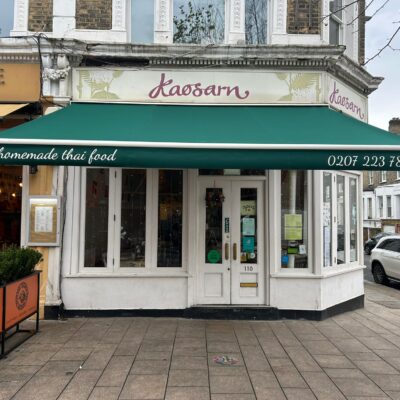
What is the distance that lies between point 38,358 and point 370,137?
5360 millimetres

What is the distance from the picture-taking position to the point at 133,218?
7.32 m

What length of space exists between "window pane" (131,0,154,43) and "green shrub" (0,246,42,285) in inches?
173

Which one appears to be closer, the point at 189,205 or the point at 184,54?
the point at 184,54

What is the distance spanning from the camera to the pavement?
4.25 meters

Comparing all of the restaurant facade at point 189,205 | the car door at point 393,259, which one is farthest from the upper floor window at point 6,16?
the car door at point 393,259

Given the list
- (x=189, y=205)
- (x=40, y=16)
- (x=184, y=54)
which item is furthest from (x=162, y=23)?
(x=189, y=205)

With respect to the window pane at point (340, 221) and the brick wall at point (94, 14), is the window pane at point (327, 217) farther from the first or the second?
the brick wall at point (94, 14)

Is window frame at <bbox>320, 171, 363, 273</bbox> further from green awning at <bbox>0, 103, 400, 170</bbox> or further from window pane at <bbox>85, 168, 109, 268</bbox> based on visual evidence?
window pane at <bbox>85, 168, 109, 268</bbox>

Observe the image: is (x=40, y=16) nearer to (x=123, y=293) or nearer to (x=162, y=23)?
(x=162, y=23)

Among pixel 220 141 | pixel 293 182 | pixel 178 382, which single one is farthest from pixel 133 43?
pixel 178 382

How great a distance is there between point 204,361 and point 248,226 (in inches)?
114

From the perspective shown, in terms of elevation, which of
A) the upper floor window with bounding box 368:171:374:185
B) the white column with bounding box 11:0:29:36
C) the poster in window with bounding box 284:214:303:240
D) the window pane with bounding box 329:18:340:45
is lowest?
the poster in window with bounding box 284:214:303:240

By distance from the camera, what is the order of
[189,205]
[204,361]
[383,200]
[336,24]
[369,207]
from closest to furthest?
1. [204,361]
2. [189,205]
3. [336,24]
4. [383,200]
5. [369,207]

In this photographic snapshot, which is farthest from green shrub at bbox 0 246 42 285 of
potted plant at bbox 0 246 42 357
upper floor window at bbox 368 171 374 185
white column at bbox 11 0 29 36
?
upper floor window at bbox 368 171 374 185
